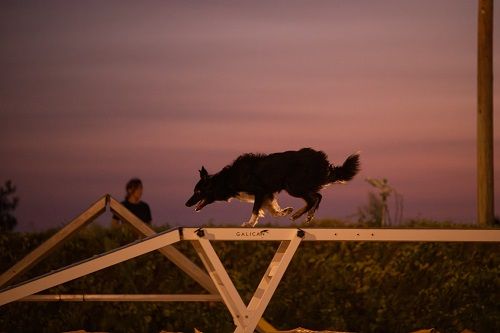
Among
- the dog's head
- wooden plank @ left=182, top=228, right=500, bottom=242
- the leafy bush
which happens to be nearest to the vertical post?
the leafy bush

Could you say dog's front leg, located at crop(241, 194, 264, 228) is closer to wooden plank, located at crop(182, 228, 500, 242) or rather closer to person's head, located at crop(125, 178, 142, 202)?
wooden plank, located at crop(182, 228, 500, 242)

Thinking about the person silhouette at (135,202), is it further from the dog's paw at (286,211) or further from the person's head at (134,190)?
the dog's paw at (286,211)

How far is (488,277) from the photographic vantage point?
10055mm

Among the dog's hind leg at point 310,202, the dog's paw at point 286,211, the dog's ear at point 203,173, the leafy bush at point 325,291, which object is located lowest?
the leafy bush at point 325,291

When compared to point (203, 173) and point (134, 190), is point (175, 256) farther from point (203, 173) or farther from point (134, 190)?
point (134, 190)

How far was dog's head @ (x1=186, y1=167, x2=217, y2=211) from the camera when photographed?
8.70 meters

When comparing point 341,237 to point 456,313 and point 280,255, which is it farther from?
point 456,313

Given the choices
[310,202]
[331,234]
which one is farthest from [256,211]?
[331,234]

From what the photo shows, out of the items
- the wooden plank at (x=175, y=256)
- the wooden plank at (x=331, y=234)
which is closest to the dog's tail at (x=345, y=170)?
the wooden plank at (x=175, y=256)

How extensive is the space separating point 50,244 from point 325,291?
3.61 metres

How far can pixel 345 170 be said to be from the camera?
328 inches

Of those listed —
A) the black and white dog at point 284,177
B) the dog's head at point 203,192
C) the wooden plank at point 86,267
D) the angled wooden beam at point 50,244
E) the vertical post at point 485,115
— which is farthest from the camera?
the vertical post at point 485,115

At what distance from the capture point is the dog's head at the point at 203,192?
8.70 m

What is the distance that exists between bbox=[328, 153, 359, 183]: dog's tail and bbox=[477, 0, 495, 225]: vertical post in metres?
4.39
